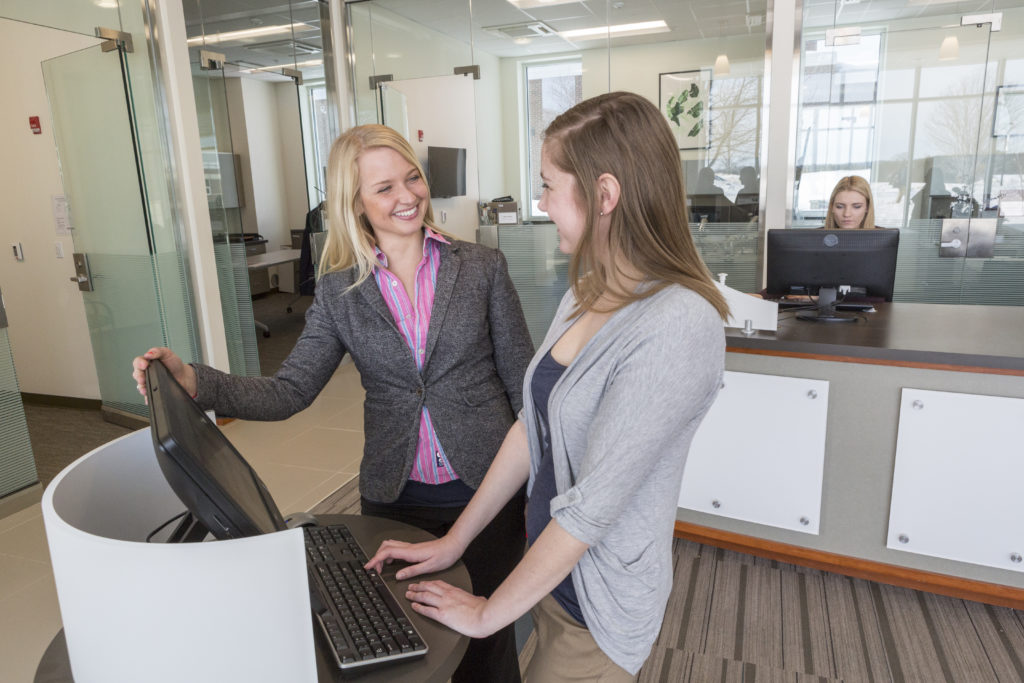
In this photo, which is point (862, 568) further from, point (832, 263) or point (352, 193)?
point (352, 193)

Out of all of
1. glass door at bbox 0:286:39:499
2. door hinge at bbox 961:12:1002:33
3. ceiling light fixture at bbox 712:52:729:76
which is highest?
door hinge at bbox 961:12:1002:33

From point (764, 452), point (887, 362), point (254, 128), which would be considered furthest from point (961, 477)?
point (254, 128)

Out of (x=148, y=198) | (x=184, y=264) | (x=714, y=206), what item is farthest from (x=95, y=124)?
(x=714, y=206)

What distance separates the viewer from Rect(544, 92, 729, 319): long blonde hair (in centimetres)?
100

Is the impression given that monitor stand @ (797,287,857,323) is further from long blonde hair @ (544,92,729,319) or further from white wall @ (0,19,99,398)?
white wall @ (0,19,99,398)

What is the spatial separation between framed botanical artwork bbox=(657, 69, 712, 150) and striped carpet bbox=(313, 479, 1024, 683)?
Result: 9.84ft

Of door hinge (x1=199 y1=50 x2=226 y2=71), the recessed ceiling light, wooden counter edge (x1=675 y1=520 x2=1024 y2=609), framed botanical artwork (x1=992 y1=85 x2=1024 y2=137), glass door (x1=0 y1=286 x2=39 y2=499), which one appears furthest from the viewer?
the recessed ceiling light

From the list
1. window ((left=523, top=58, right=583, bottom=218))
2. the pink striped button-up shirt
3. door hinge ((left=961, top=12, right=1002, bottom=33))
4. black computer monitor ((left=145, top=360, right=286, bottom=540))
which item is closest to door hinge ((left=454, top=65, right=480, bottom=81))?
window ((left=523, top=58, right=583, bottom=218))

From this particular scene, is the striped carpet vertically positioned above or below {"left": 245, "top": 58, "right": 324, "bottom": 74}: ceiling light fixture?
below

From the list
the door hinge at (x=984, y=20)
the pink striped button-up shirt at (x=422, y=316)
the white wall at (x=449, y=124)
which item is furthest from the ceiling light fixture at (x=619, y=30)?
the pink striped button-up shirt at (x=422, y=316)

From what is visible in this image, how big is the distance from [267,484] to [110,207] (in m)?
2.24

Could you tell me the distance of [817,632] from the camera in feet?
7.93

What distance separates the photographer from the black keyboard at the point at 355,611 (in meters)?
0.96

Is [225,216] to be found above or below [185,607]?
above
